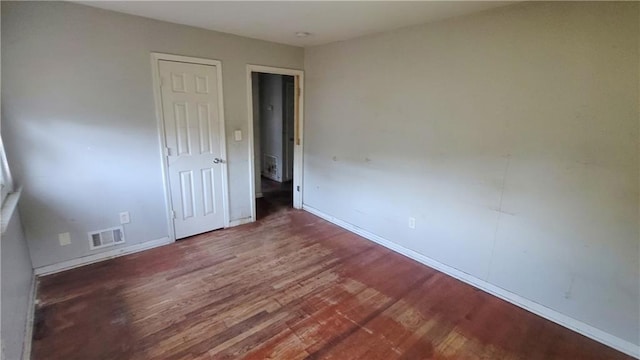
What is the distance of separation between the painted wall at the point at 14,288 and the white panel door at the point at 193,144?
1.26m

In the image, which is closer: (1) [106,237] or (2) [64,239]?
(2) [64,239]

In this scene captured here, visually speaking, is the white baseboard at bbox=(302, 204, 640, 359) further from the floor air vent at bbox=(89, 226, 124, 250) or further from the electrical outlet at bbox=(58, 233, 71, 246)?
the electrical outlet at bbox=(58, 233, 71, 246)

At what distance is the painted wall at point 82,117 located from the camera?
93.4 inches

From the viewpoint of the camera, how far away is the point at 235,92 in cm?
357

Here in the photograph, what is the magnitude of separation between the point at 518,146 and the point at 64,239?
13.0 ft

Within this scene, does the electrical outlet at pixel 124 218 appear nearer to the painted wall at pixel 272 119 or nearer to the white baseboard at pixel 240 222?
the white baseboard at pixel 240 222

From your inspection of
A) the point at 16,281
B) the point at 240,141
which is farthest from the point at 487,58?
the point at 16,281

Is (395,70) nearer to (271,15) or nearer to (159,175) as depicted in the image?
(271,15)

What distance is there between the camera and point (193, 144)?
3.35 meters

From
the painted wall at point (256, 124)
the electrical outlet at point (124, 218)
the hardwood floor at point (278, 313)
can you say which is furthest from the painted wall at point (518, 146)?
the electrical outlet at point (124, 218)

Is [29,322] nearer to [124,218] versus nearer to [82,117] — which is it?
[124,218]

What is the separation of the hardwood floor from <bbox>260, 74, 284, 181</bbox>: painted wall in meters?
3.14

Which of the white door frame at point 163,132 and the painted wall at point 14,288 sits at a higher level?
the white door frame at point 163,132

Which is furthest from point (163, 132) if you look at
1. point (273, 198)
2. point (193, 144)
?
point (273, 198)
